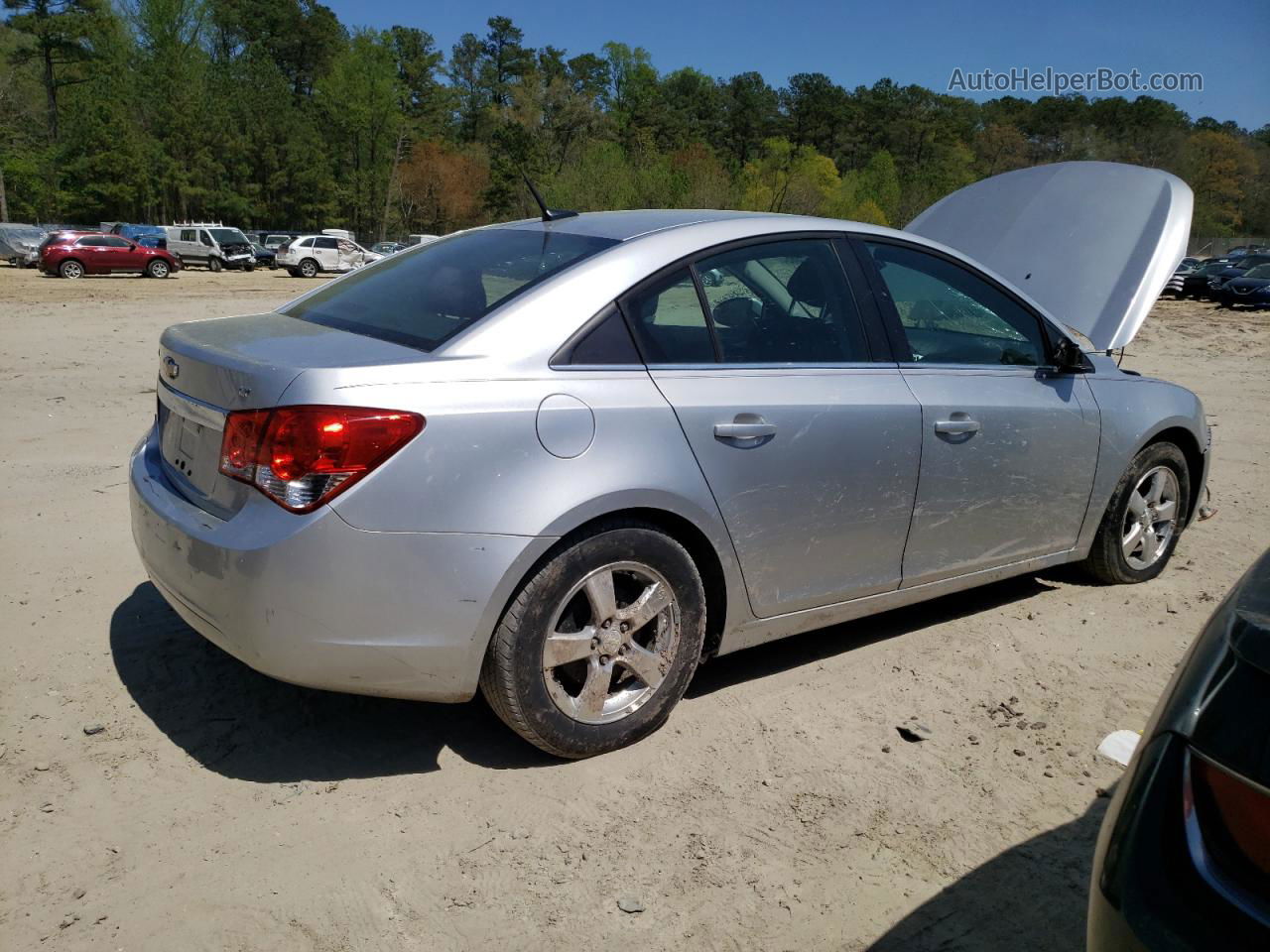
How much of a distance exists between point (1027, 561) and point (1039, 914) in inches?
77.8

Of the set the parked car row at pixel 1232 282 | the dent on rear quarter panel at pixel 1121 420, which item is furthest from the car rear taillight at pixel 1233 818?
the parked car row at pixel 1232 282

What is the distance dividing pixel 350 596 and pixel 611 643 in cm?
80

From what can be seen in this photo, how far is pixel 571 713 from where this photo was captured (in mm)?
3061

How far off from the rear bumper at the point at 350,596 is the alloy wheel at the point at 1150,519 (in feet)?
10.3

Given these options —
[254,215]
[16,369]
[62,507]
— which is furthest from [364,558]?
[254,215]

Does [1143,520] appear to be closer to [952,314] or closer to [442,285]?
[952,314]

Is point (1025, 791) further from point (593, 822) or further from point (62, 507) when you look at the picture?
point (62, 507)

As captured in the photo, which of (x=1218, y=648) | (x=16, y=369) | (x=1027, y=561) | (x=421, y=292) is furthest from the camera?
(x=16, y=369)

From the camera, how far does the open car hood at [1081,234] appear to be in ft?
16.6

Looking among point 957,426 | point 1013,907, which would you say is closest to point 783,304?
point 957,426

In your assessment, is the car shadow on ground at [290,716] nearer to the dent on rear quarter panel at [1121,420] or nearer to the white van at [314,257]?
the dent on rear quarter panel at [1121,420]

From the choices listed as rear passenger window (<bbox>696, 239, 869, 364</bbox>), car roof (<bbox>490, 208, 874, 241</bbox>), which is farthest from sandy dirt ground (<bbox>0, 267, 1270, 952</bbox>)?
car roof (<bbox>490, 208, 874, 241</bbox>)

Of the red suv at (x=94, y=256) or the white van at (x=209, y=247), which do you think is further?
the white van at (x=209, y=247)

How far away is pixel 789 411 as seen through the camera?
3.36 meters
